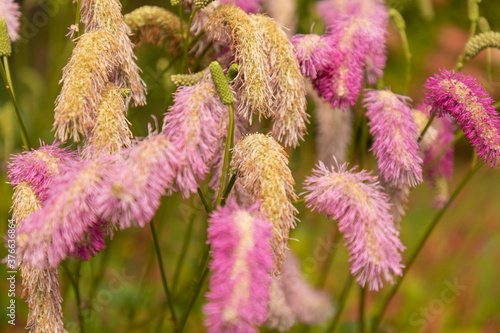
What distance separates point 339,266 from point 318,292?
21.8 inches

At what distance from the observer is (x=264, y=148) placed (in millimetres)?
547

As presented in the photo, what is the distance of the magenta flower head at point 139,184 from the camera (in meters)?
0.45

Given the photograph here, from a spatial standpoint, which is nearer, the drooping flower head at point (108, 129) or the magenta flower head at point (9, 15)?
the drooping flower head at point (108, 129)

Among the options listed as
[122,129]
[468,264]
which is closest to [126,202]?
[122,129]

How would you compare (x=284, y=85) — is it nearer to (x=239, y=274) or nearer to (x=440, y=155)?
(x=239, y=274)

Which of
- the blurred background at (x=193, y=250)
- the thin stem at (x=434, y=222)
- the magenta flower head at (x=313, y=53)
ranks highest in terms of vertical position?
the magenta flower head at (x=313, y=53)

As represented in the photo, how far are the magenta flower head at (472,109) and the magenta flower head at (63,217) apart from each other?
429 mm

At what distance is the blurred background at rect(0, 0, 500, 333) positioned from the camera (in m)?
1.10

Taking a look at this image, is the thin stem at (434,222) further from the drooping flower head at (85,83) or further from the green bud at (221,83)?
the drooping flower head at (85,83)

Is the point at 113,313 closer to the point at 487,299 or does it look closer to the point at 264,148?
the point at 264,148

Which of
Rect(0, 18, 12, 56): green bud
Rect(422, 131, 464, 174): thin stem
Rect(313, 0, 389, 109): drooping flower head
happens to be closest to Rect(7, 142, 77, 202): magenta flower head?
Rect(0, 18, 12, 56): green bud

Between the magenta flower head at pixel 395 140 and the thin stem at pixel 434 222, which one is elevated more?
the magenta flower head at pixel 395 140

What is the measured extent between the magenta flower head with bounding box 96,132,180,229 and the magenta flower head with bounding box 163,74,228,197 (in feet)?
0.07

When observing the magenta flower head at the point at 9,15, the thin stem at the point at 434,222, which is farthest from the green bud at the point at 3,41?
the thin stem at the point at 434,222
